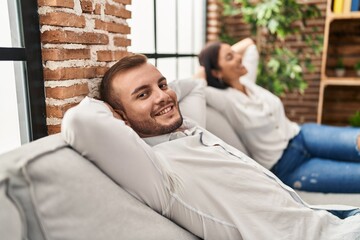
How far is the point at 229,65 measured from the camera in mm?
2193

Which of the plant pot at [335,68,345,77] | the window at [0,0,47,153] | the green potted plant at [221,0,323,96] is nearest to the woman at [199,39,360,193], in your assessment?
the green potted plant at [221,0,323,96]

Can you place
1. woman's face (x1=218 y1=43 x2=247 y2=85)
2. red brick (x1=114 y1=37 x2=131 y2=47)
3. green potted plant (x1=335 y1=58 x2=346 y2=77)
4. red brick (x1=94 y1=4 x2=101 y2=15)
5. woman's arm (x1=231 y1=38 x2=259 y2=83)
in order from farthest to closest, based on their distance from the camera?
green potted plant (x1=335 y1=58 x2=346 y2=77), woman's arm (x1=231 y1=38 x2=259 y2=83), woman's face (x1=218 y1=43 x2=247 y2=85), red brick (x1=114 y1=37 x2=131 y2=47), red brick (x1=94 y1=4 x2=101 y2=15)

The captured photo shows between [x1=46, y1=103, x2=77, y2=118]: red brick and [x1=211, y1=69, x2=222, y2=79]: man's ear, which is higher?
[x1=211, y1=69, x2=222, y2=79]: man's ear

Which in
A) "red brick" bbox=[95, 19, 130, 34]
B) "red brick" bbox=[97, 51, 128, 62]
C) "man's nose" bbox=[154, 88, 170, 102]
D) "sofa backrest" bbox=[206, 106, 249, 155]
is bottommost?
"sofa backrest" bbox=[206, 106, 249, 155]

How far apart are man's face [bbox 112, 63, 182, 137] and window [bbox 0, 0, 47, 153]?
0.99 feet

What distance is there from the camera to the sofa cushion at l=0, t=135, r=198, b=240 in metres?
0.79

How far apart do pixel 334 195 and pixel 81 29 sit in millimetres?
1545

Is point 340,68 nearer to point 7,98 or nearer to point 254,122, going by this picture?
point 254,122

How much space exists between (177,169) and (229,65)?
1246mm

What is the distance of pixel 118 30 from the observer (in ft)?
5.28

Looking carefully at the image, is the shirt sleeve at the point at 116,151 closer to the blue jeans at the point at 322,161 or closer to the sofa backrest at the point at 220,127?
the sofa backrest at the point at 220,127

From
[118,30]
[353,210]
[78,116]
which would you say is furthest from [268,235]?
[118,30]

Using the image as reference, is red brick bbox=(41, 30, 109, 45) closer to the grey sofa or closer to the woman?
the grey sofa

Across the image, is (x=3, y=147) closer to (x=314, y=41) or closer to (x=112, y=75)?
(x=112, y=75)
